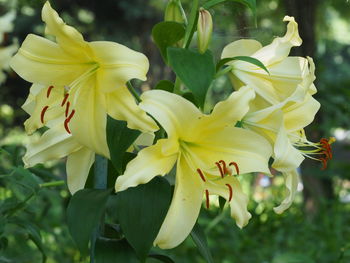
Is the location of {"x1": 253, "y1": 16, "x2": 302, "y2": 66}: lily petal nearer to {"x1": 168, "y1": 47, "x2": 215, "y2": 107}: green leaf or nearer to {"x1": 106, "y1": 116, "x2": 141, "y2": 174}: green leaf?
{"x1": 168, "y1": 47, "x2": 215, "y2": 107}: green leaf

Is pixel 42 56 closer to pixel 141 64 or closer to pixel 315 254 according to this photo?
pixel 141 64

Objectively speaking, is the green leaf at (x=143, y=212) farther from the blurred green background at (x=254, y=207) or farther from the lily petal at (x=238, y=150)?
the blurred green background at (x=254, y=207)

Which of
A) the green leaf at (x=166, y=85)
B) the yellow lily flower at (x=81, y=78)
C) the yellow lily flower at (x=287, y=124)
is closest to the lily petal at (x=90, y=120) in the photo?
the yellow lily flower at (x=81, y=78)

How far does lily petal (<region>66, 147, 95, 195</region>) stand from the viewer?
3.28 feet

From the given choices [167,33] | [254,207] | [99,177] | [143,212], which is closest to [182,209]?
[143,212]

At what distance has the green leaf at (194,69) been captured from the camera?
2.83ft

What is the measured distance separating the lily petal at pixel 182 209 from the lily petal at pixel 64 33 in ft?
0.68

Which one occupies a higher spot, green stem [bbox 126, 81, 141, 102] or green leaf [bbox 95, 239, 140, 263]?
green stem [bbox 126, 81, 141, 102]

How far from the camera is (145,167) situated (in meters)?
0.85

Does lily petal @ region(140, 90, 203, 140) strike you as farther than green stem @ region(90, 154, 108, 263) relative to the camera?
No

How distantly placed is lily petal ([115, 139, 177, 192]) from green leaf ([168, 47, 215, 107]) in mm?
83

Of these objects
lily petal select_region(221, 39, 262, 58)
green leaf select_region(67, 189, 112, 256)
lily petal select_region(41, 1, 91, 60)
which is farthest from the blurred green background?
lily petal select_region(41, 1, 91, 60)

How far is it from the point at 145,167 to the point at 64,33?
8.3 inches

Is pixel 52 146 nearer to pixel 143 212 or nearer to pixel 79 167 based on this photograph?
pixel 79 167
